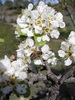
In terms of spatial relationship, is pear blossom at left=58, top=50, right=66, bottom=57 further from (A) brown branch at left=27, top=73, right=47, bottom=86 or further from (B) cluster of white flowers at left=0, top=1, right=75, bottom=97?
(A) brown branch at left=27, top=73, right=47, bottom=86

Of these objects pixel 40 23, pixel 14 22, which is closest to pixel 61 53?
pixel 40 23

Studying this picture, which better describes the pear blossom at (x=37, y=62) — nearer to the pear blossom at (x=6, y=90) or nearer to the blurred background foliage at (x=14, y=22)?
the pear blossom at (x=6, y=90)

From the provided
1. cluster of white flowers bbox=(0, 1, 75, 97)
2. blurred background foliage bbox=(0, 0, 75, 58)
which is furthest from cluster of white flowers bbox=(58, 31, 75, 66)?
blurred background foliage bbox=(0, 0, 75, 58)

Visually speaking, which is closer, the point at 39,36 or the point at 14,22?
the point at 39,36

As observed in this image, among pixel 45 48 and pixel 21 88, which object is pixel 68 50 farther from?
pixel 21 88

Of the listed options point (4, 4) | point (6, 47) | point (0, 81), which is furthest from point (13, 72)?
point (4, 4)

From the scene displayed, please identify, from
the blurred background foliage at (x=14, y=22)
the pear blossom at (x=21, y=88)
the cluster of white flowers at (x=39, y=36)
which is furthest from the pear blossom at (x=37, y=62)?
the blurred background foliage at (x=14, y=22)

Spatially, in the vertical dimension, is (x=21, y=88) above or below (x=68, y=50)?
below

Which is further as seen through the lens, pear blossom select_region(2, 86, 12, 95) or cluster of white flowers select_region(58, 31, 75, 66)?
cluster of white flowers select_region(58, 31, 75, 66)

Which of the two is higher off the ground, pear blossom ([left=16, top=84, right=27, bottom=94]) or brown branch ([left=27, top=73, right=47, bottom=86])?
brown branch ([left=27, top=73, right=47, bottom=86])

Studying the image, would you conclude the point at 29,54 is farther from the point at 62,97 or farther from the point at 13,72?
the point at 62,97

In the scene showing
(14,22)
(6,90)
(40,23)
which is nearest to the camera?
(6,90)
